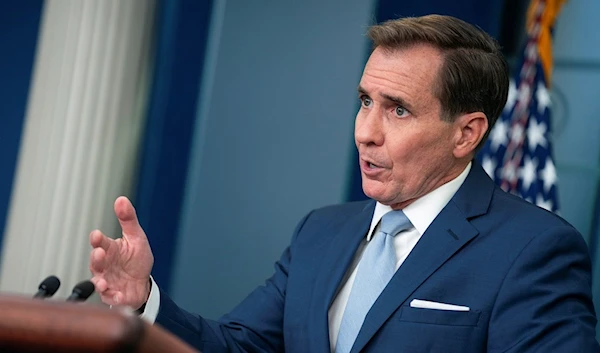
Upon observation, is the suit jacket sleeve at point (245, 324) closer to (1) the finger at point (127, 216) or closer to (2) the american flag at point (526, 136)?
(1) the finger at point (127, 216)

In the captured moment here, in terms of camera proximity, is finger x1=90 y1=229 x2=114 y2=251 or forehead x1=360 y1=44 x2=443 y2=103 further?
forehead x1=360 y1=44 x2=443 y2=103

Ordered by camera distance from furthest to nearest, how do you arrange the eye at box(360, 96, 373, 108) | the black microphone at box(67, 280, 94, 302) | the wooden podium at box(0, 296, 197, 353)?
1. the eye at box(360, 96, 373, 108)
2. the black microphone at box(67, 280, 94, 302)
3. the wooden podium at box(0, 296, 197, 353)

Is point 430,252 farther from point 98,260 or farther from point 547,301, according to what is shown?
point 98,260

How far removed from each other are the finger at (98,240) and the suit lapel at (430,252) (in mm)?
574

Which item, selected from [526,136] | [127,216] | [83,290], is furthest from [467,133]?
[526,136]

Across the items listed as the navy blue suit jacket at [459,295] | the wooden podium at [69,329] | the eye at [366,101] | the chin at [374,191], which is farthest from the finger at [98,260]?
the wooden podium at [69,329]

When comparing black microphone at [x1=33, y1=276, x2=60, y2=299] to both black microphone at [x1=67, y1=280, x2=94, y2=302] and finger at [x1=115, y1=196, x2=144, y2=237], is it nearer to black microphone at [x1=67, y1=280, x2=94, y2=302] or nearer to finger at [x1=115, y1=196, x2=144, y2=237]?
black microphone at [x1=67, y1=280, x2=94, y2=302]

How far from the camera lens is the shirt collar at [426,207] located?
2260mm

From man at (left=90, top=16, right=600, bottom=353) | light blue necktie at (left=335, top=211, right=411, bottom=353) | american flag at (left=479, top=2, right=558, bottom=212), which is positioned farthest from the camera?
american flag at (left=479, top=2, right=558, bottom=212)

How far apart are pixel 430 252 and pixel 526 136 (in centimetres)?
225

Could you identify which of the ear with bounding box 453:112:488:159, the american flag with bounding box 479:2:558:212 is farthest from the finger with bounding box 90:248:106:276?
the american flag with bounding box 479:2:558:212

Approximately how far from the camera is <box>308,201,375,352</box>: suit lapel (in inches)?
86.4

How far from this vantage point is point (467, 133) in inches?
92.0

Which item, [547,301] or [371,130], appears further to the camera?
[371,130]
